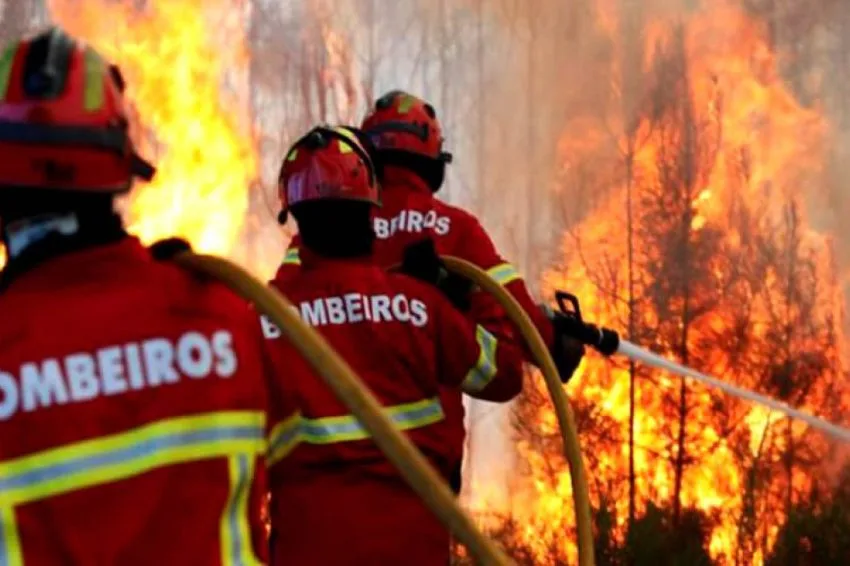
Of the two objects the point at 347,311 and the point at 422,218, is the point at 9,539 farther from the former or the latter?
→ the point at 422,218

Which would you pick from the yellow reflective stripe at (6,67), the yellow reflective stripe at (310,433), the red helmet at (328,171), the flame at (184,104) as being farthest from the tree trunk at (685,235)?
the yellow reflective stripe at (6,67)

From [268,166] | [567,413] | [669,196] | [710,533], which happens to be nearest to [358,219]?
[567,413]

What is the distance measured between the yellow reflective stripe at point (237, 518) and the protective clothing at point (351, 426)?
1017mm

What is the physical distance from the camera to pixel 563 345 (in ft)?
13.6

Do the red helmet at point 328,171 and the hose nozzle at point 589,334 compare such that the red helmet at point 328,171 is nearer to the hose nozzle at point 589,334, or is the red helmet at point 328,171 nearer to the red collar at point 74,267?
the hose nozzle at point 589,334

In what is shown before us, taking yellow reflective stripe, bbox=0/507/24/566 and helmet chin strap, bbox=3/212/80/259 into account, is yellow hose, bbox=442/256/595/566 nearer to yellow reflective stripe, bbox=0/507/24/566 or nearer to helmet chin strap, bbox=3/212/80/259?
helmet chin strap, bbox=3/212/80/259

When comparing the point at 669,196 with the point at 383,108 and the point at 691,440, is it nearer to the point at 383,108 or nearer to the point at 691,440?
the point at 691,440

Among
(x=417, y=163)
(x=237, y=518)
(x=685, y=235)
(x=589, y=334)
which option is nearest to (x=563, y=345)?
(x=589, y=334)

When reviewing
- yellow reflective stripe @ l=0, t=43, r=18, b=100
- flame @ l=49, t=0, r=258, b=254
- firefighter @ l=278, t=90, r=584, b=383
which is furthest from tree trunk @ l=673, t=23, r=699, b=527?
yellow reflective stripe @ l=0, t=43, r=18, b=100

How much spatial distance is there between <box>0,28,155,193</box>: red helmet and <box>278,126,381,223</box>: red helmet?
132 cm

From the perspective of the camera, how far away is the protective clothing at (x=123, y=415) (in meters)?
1.52

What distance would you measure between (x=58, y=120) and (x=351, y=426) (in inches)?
52.3

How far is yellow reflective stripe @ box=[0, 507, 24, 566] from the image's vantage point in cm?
150

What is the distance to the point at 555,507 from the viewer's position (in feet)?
28.3
